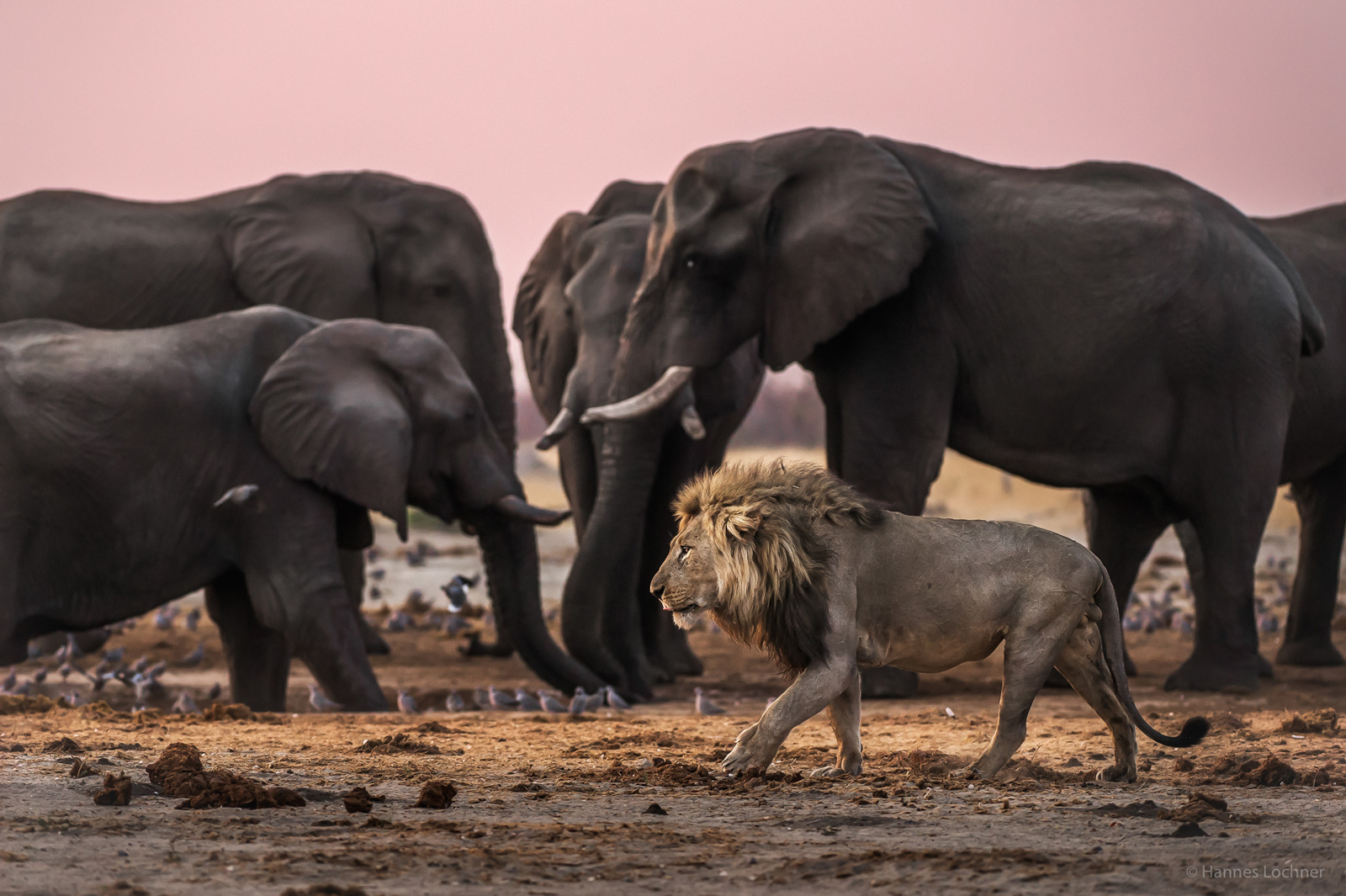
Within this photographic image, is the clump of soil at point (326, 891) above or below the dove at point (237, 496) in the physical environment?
below

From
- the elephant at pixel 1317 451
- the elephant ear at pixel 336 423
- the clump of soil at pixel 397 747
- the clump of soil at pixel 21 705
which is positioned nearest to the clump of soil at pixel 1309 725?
the elephant at pixel 1317 451

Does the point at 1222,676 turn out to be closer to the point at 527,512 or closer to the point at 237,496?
the point at 527,512

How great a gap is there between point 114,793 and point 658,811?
1.53m

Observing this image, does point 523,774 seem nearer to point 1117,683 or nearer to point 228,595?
point 1117,683

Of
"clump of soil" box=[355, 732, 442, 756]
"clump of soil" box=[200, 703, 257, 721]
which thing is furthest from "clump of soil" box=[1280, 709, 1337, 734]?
"clump of soil" box=[200, 703, 257, 721]

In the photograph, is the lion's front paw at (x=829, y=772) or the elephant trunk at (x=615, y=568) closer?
the lion's front paw at (x=829, y=772)

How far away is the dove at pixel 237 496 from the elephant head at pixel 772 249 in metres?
1.98

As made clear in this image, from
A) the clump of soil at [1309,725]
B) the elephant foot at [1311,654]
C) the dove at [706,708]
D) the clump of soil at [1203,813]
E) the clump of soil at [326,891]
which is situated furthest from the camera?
the elephant foot at [1311,654]

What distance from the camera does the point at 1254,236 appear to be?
937 centimetres

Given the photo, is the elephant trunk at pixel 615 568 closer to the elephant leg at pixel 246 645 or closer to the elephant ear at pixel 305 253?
the elephant leg at pixel 246 645

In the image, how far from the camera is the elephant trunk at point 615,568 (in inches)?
364

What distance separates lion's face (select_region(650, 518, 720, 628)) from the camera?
5.04 m

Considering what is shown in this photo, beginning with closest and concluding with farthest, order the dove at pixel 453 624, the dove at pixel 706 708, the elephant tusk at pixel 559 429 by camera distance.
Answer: the dove at pixel 706 708 < the elephant tusk at pixel 559 429 < the dove at pixel 453 624

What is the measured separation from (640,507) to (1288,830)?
573cm
